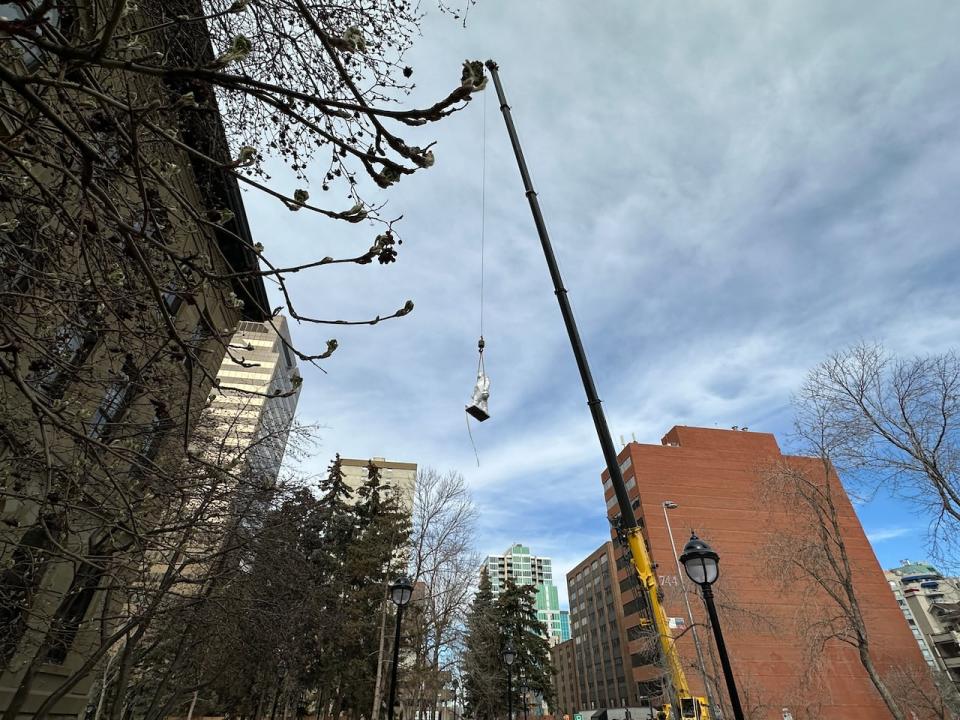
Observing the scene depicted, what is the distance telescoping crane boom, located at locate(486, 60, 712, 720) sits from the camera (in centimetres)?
914

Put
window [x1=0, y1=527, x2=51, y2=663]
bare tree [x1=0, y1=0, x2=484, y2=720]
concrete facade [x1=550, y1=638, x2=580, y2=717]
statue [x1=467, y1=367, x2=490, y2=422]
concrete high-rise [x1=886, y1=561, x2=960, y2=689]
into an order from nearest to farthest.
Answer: bare tree [x1=0, y1=0, x2=484, y2=720] → window [x1=0, y1=527, x2=51, y2=663] → statue [x1=467, y1=367, x2=490, y2=422] → concrete high-rise [x1=886, y1=561, x2=960, y2=689] → concrete facade [x1=550, y1=638, x2=580, y2=717]

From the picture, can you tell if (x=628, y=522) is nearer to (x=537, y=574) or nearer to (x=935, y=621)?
(x=935, y=621)

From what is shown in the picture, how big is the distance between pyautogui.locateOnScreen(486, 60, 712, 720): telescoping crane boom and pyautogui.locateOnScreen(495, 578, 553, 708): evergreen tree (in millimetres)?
33599

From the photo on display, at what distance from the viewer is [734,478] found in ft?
211

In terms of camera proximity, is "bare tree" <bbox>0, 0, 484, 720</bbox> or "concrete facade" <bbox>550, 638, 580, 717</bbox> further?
"concrete facade" <bbox>550, 638, 580, 717</bbox>

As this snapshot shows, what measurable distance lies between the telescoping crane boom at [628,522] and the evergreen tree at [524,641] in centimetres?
3360

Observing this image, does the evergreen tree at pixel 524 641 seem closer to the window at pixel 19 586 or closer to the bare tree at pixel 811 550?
the bare tree at pixel 811 550

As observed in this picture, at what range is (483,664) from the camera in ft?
108

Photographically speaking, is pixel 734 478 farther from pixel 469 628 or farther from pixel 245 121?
pixel 245 121

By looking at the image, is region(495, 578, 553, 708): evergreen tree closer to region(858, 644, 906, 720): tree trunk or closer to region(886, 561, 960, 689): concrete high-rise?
region(858, 644, 906, 720): tree trunk

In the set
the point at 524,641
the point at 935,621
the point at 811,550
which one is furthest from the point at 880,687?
the point at 935,621

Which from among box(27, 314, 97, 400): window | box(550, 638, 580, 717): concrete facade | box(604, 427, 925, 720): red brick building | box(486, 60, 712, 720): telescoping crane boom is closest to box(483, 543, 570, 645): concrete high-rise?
box(550, 638, 580, 717): concrete facade

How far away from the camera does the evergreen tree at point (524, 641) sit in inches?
1624

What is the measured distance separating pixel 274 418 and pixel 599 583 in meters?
76.4
